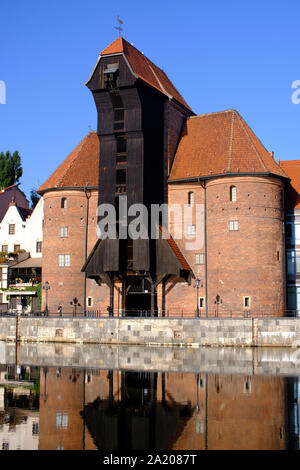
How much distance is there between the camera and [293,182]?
179 feet

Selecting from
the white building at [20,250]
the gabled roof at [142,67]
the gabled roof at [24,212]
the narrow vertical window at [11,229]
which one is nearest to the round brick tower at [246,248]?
the gabled roof at [142,67]

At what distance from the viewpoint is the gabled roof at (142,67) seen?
A: 5006 cm

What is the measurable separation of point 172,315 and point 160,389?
24.3 metres

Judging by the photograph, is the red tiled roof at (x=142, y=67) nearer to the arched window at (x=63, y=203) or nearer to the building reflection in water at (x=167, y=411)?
the arched window at (x=63, y=203)

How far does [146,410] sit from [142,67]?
122ft

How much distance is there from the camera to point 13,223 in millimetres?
69812

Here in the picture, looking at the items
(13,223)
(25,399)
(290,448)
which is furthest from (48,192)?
(290,448)

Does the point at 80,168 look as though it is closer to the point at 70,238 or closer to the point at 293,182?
the point at 70,238

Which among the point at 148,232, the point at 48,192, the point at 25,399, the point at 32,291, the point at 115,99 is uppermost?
the point at 115,99

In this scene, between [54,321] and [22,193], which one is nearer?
[54,321]

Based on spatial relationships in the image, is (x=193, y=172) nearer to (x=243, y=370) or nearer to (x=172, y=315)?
(x=172, y=315)

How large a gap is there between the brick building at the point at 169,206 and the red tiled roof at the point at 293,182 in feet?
3.87

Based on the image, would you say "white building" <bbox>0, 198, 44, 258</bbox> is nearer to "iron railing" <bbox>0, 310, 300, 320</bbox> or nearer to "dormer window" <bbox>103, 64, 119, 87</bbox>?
"iron railing" <bbox>0, 310, 300, 320</bbox>

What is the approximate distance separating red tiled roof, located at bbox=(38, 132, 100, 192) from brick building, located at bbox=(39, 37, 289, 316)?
170 mm
